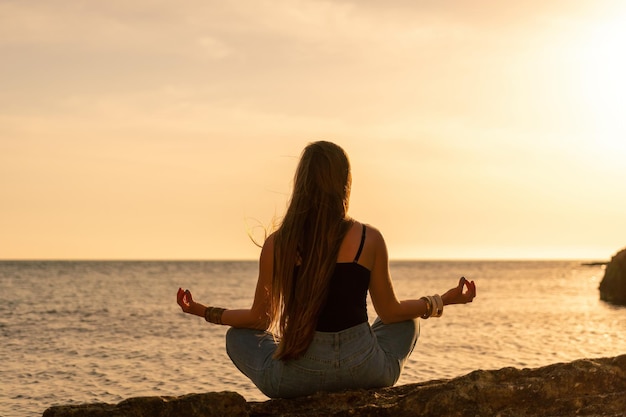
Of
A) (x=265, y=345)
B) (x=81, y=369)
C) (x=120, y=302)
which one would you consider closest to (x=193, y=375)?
(x=81, y=369)

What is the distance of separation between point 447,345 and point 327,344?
15.6 m

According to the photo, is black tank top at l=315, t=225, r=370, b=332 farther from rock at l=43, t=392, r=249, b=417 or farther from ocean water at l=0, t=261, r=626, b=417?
ocean water at l=0, t=261, r=626, b=417

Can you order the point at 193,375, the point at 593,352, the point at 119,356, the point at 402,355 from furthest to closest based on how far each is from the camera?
1. the point at 593,352
2. the point at 119,356
3. the point at 193,375
4. the point at 402,355

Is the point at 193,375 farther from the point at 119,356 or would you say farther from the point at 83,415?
the point at 83,415

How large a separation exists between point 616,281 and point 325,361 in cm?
4118

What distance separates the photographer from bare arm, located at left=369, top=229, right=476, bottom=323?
5.73 meters

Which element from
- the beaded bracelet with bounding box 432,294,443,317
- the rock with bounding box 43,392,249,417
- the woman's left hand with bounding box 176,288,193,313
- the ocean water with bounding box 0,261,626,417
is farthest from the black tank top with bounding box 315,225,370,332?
the ocean water with bounding box 0,261,626,417

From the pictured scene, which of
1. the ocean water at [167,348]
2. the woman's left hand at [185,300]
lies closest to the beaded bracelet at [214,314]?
the woman's left hand at [185,300]

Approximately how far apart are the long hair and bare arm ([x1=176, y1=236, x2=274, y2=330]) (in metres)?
0.06

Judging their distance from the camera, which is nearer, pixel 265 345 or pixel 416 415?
pixel 416 415

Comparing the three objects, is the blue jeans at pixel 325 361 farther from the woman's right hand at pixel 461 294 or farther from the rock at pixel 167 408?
the woman's right hand at pixel 461 294

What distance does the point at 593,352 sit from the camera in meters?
19.4

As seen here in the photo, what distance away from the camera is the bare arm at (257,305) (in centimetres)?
577

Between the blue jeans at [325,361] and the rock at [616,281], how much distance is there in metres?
39.6
